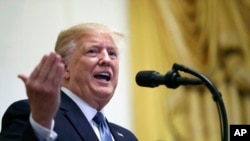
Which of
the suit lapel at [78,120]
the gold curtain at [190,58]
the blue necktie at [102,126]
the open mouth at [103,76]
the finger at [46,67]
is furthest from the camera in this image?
the gold curtain at [190,58]

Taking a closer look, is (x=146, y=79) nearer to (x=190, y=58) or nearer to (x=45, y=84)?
(x=45, y=84)

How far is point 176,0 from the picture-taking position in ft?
11.0

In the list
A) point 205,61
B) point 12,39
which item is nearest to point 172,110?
point 205,61

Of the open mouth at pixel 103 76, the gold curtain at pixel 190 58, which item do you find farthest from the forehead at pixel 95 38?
the gold curtain at pixel 190 58

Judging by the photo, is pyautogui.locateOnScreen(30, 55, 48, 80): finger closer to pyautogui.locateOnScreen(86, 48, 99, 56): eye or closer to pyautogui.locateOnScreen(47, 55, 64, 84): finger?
pyautogui.locateOnScreen(47, 55, 64, 84): finger

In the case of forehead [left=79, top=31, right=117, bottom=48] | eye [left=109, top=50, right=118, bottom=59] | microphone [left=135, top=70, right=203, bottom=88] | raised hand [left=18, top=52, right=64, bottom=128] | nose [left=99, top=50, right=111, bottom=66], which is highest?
forehead [left=79, top=31, right=117, bottom=48]

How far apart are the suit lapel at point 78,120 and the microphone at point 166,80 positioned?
0.31 metres

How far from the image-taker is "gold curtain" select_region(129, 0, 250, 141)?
3150 mm

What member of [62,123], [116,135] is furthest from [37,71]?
[116,135]

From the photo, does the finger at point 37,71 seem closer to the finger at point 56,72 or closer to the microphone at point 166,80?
the finger at point 56,72

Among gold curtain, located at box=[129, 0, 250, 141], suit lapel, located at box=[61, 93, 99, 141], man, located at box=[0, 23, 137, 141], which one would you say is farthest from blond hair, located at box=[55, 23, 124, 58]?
gold curtain, located at box=[129, 0, 250, 141]

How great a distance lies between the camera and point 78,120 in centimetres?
186

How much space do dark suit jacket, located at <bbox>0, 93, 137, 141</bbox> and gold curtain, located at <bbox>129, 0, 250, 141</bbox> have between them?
1.38m

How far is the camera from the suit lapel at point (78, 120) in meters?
1.81
